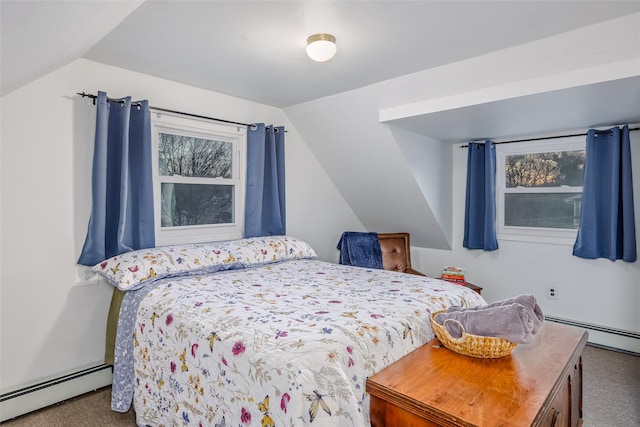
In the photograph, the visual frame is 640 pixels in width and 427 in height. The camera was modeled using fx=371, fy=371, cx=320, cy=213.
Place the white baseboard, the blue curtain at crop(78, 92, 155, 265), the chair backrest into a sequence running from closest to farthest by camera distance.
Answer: the white baseboard
the blue curtain at crop(78, 92, 155, 265)
the chair backrest

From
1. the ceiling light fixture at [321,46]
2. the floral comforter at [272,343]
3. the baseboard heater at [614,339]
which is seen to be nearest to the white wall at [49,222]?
the floral comforter at [272,343]

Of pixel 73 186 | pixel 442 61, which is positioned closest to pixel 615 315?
pixel 442 61

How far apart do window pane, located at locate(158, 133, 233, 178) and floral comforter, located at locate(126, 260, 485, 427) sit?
1.06 metres

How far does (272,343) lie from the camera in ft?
4.67

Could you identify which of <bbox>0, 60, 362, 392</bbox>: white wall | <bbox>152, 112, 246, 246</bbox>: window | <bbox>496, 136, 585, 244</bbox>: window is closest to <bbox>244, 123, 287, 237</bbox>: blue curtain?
<bbox>152, 112, 246, 246</bbox>: window

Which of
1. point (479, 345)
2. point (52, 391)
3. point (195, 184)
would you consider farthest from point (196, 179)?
point (479, 345)

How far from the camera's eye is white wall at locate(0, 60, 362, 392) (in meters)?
2.20

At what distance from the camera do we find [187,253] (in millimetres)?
2559

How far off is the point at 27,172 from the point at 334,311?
2.04m

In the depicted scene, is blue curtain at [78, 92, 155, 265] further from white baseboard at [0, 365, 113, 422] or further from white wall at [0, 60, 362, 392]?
white baseboard at [0, 365, 113, 422]

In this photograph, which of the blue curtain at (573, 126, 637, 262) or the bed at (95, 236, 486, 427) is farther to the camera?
the blue curtain at (573, 126, 637, 262)

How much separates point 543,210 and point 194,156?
11.0 ft

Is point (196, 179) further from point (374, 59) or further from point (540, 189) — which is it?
point (540, 189)

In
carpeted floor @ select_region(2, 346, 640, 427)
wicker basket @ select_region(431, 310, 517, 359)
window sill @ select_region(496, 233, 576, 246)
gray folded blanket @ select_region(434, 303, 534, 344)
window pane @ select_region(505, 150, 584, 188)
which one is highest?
window pane @ select_region(505, 150, 584, 188)
